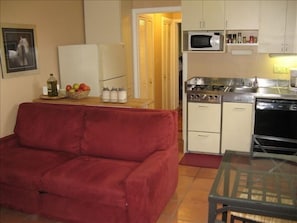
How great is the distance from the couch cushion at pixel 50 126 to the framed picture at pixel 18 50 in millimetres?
431

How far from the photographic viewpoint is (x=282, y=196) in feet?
6.24

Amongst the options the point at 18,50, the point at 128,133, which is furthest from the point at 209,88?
the point at 18,50

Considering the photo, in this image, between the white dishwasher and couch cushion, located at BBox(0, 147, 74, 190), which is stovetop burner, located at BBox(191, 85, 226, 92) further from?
couch cushion, located at BBox(0, 147, 74, 190)

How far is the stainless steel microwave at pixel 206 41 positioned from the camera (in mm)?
4367

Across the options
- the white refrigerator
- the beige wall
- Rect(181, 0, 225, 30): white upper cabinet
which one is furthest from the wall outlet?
the beige wall

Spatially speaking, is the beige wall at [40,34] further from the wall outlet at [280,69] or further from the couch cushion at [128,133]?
the wall outlet at [280,69]

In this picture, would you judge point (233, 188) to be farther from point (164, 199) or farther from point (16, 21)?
point (16, 21)

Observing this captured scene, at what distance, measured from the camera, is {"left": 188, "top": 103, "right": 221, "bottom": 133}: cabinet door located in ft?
14.1

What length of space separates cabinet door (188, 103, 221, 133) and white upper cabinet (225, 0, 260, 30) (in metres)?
1.10

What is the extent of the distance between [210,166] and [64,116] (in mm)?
1970

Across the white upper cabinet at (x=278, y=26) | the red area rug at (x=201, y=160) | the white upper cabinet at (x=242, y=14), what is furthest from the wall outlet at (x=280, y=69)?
the red area rug at (x=201, y=160)

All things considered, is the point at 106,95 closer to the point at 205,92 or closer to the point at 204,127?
the point at 205,92


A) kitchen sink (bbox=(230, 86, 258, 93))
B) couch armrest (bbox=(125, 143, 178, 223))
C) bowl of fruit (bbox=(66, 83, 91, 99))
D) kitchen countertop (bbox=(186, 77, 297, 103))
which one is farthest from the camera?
kitchen sink (bbox=(230, 86, 258, 93))

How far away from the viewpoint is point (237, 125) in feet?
13.9
